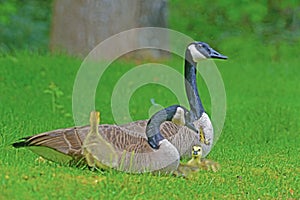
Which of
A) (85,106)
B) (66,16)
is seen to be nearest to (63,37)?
(66,16)

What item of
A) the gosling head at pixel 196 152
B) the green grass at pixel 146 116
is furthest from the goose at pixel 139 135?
the gosling head at pixel 196 152

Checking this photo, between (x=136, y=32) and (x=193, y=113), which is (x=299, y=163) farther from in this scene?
(x=136, y=32)

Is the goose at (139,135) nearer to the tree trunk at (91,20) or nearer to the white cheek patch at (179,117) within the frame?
the white cheek patch at (179,117)

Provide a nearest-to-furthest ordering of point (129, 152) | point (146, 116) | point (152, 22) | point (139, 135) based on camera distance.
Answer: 1. point (129, 152)
2. point (139, 135)
3. point (146, 116)
4. point (152, 22)

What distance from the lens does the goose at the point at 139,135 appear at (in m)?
7.05

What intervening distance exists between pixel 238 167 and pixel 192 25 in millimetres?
14568

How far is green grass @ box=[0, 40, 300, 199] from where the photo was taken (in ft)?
21.1

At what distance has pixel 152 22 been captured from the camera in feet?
51.3

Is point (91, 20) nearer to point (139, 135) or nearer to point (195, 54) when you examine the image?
point (195, 54)

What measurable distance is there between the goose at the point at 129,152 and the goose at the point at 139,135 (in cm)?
6

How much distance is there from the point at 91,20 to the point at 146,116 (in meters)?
4.69

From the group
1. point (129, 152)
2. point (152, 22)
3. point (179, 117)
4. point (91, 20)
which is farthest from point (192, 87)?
point (152, 22)

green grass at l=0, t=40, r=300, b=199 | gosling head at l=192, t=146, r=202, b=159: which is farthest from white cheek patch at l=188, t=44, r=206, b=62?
gosling head at l=192, t=146, r=202, b=159

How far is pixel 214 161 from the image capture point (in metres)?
7.92
